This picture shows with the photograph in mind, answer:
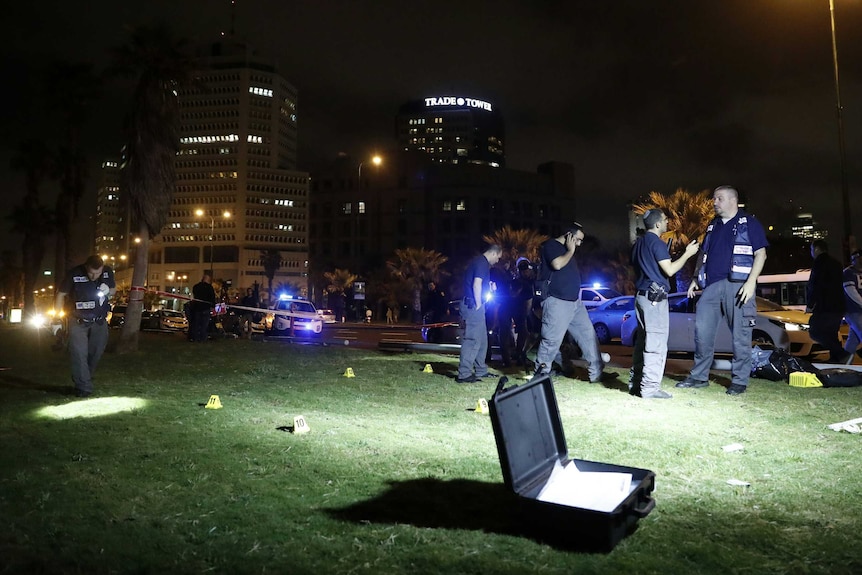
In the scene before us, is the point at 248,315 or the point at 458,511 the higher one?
the point at 458,511

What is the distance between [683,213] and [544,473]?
126ft

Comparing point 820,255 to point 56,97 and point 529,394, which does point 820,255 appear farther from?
point 56,97

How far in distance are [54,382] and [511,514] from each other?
8.67 m

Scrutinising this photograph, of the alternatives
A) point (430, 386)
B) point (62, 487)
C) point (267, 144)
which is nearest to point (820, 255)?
point (430, 386)

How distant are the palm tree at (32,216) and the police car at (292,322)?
85.4ft

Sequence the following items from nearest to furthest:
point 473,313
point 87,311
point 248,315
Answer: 1. point 87,311
2. point 473,313
3. point 248,315

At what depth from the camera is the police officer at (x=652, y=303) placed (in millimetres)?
7391

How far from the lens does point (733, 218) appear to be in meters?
7.78

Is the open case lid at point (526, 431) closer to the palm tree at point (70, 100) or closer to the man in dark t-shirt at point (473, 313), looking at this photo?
the man in dark t-shirt at point (473, 313)

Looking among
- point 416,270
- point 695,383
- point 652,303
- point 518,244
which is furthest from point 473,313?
point 416,270

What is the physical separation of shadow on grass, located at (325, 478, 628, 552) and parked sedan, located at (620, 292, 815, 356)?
10869 mm

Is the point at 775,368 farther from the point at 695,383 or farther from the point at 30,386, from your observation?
the point at 30,386

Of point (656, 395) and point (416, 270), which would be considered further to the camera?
point (416, 270)

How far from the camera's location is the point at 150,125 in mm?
16609
